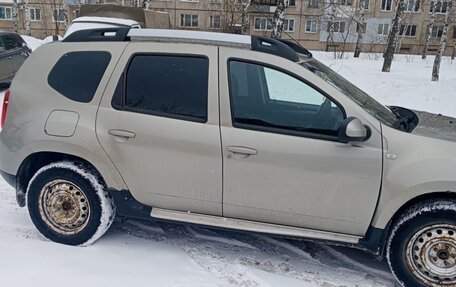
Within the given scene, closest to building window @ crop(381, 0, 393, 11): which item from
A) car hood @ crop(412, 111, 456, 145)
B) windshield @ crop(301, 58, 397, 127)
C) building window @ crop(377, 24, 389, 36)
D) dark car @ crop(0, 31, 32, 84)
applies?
building window @ crop(377, 24, 389, 36)

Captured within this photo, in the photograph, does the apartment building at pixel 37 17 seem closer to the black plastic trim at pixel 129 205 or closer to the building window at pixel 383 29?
the building window at pixel 383 29

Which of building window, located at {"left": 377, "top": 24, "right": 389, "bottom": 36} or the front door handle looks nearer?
the front door handle

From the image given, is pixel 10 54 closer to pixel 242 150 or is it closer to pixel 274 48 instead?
pixel 274 48

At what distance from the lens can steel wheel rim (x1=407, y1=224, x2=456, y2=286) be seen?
10.2ft

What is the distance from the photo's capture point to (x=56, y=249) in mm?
3605

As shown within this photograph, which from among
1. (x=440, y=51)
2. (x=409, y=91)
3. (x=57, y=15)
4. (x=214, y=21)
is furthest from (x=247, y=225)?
(x=214, y=21)

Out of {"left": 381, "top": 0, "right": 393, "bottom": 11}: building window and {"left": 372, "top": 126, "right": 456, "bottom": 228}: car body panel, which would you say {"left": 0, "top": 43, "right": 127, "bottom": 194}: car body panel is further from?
{"left": 381, "top": 0, "right": 393, "bottom": 11}: building window

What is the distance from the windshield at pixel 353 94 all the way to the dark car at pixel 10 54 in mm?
10535

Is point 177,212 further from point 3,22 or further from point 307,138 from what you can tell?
point 3,22

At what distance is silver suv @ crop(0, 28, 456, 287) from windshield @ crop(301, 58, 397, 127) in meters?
0.02

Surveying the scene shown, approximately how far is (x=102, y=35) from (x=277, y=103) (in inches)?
65.5

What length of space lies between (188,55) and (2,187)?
10.3ft

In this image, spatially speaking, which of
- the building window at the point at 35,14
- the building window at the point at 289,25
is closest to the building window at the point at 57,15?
the building window at the point at 35,14

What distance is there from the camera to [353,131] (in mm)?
3002
